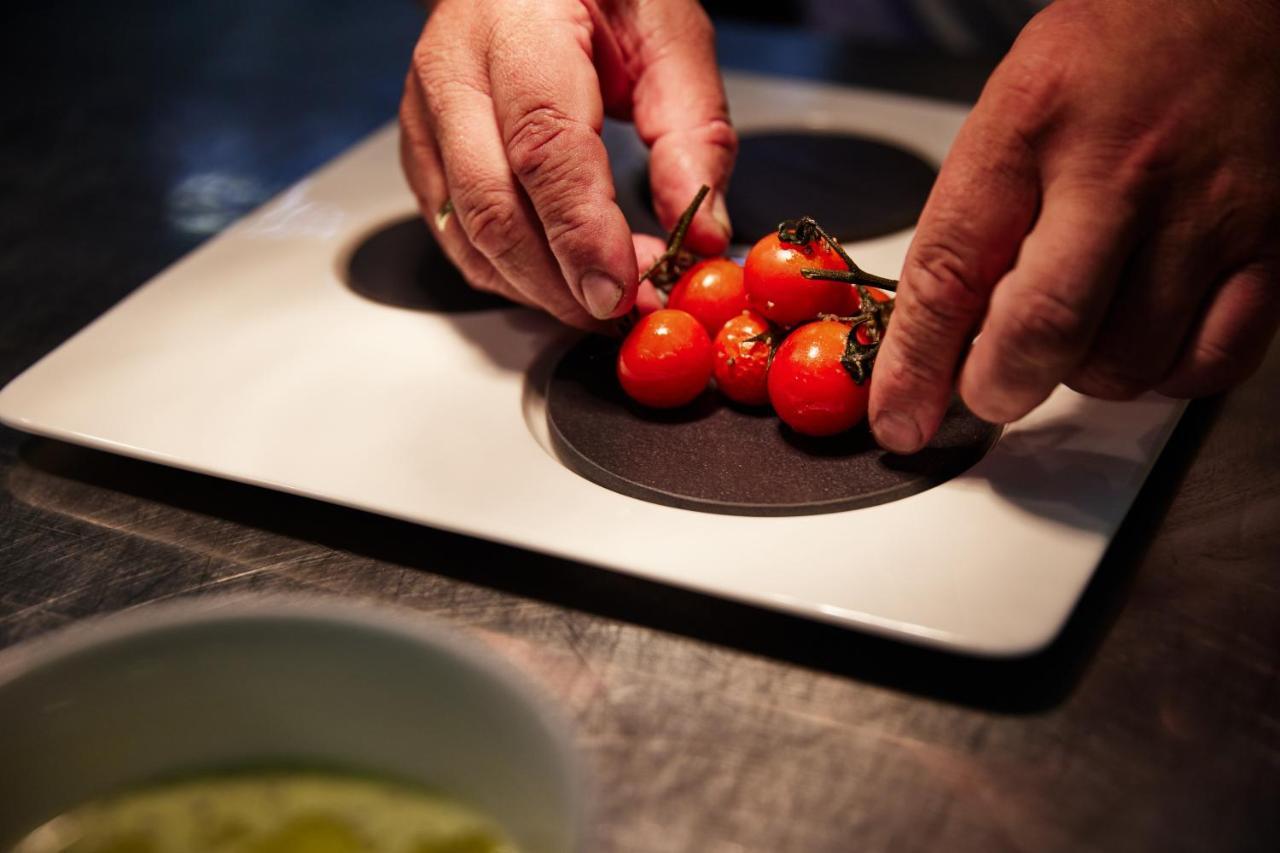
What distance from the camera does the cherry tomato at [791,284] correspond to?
3.39 ft

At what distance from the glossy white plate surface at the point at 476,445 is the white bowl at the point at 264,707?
145mm

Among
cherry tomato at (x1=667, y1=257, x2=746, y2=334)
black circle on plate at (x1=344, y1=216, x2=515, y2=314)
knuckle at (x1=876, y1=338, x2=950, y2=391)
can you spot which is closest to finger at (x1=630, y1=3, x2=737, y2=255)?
cherry tomato at (x1=667, y1=257, x2=746, y2=334)

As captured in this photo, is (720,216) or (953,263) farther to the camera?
(720,216)

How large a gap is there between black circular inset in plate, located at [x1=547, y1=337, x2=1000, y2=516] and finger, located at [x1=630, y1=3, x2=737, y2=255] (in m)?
0.24

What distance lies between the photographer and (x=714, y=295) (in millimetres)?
1127

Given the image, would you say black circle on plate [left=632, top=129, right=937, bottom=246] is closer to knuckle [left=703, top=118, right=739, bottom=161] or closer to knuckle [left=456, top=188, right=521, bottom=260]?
knuckle [left=703, top=118, right=739, bottom=161]

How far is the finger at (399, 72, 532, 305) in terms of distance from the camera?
127 cm

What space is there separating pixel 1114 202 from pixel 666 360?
1.33 ft

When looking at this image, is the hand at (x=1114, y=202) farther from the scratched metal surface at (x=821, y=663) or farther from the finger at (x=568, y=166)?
the finger at (x=568, y=166)

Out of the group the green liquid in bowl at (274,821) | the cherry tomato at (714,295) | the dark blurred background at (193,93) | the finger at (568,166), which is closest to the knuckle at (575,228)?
the finger at (568,166)

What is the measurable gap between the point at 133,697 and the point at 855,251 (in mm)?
904

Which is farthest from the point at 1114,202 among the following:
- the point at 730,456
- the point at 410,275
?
the point at 410,275

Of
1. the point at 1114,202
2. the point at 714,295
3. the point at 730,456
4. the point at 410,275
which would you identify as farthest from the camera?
the point at 410,275

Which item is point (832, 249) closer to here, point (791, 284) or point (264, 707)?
point (791, 284)
